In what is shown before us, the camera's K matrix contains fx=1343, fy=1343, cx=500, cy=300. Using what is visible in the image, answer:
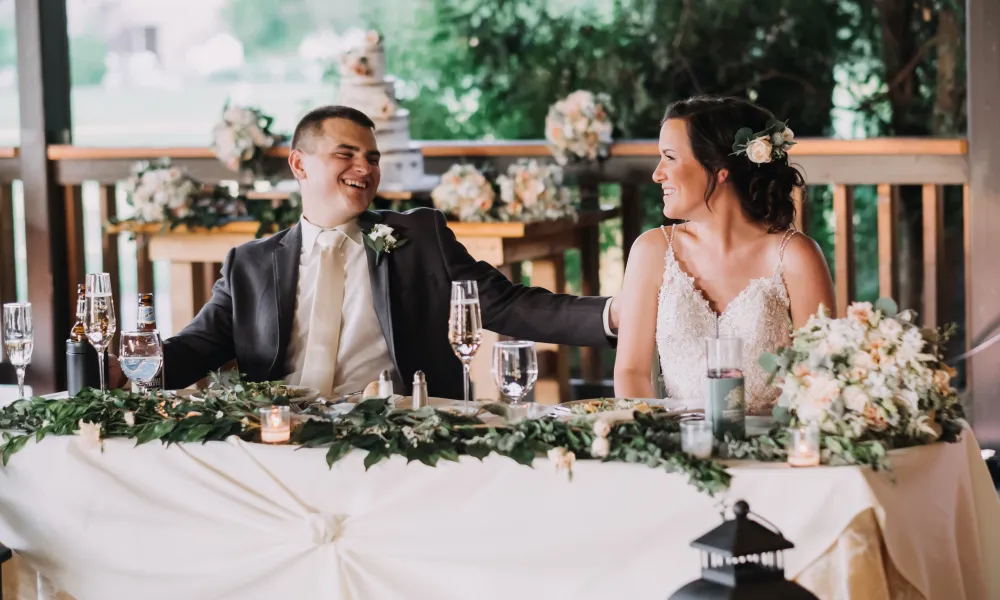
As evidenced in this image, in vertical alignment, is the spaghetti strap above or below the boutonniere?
below

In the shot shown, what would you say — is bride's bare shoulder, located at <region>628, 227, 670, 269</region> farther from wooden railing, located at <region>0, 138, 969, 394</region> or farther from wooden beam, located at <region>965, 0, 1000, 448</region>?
wooden beam, located at <region>965, 0, 1000, 448</region>

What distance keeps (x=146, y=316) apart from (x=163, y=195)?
2.40 m

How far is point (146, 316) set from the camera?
2826mm

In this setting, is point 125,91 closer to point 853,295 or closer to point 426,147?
point 426,147

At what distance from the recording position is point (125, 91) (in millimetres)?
8047

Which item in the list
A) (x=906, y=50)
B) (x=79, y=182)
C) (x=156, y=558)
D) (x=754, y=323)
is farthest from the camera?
(x=906, y=50)

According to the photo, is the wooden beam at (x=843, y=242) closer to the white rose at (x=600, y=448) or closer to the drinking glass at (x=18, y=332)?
the white rose at (x=600, y=448)

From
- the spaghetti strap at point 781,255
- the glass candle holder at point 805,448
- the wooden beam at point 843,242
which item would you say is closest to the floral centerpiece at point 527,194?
the wooden beam at point 843,242

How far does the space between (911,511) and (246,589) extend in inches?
45.7

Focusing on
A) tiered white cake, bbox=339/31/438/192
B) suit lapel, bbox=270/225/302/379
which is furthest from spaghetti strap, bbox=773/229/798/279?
tiered white cake, bbox=339/31/438/192

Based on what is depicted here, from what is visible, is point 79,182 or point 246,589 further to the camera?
point 79,182

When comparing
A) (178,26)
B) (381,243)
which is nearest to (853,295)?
(381,243)

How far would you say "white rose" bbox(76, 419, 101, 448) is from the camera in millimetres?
2504

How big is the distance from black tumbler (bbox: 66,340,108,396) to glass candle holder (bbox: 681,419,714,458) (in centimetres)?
135
